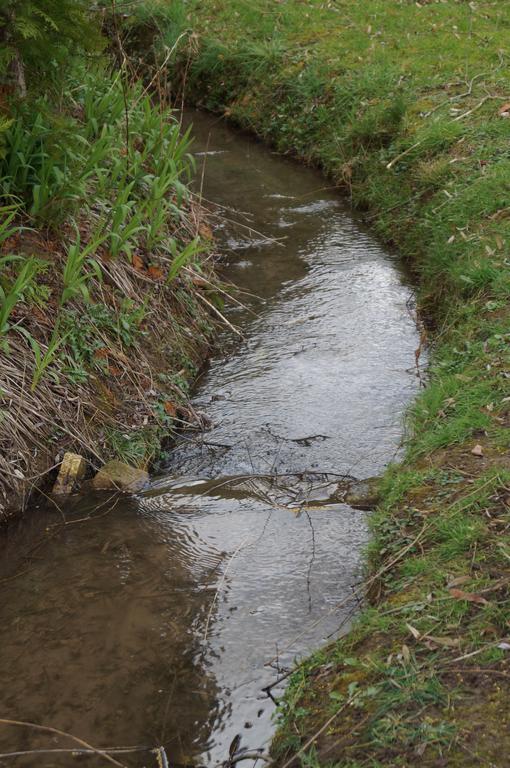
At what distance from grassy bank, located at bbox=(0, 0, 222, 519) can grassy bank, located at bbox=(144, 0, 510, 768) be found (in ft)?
4.51

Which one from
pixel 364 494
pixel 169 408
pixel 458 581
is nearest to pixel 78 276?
pixel 169 408

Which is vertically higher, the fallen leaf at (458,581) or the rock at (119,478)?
the fallen leaf at (458,581)

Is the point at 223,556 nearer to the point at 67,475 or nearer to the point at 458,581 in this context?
the point at 67,475

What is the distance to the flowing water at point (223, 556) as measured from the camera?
10.5 ft

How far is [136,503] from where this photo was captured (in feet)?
14.5

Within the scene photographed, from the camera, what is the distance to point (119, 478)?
451 cm

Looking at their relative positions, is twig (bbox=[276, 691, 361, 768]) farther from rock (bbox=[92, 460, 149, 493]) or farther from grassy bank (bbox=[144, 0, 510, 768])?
rock (bbox=[92, 460, 149, 493])

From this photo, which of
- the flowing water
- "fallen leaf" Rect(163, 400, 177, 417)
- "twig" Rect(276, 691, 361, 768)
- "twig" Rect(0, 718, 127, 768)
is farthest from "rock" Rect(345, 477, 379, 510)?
"twig" Rect(0, 718, 127, 768)

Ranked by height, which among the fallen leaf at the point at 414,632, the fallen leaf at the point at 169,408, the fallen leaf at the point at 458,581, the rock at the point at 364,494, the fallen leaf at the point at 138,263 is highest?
the fallen leaf at the point at 458,581

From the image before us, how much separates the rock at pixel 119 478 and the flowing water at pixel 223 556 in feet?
0.23

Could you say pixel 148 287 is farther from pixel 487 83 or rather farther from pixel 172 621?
pixel 487 83

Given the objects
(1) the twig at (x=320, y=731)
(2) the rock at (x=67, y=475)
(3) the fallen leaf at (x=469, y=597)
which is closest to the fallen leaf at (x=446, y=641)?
(3) the fallen leaf at (x=469, y=597)

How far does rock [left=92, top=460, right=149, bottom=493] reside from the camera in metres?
4.49

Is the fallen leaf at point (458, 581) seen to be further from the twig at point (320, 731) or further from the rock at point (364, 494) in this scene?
the rock at point (364, 494)
